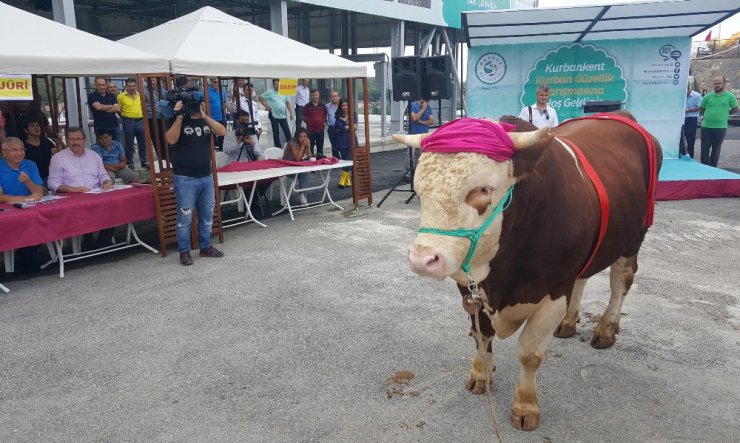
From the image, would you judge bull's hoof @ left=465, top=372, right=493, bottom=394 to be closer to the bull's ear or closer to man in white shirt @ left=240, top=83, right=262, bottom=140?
the bull's ear

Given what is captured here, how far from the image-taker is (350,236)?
6738mm

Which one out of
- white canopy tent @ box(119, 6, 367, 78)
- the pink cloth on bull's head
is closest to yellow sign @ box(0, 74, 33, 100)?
white canopy tent @ box(119, 6, 367, 78)

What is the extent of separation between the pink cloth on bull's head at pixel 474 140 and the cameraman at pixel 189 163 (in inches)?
158

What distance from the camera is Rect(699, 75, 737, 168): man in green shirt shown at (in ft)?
32.7

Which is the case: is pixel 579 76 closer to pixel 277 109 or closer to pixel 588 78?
pixel 588 78

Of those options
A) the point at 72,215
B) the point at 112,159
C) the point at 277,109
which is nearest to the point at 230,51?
the point at 112,159

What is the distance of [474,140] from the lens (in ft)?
6.92

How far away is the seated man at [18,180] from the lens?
5527mm

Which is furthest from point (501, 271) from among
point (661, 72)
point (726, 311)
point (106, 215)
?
point (661, 72)

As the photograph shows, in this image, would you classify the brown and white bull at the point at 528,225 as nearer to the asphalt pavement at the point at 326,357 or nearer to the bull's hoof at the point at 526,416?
the bull's hoof at the point at 526,416

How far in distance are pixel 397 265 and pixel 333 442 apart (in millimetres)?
2927

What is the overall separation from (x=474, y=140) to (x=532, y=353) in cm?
121

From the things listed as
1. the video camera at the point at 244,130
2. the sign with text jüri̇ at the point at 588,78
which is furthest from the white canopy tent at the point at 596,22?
the video camera at the point at 244,130

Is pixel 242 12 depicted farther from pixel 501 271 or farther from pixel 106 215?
pixel 501 271
